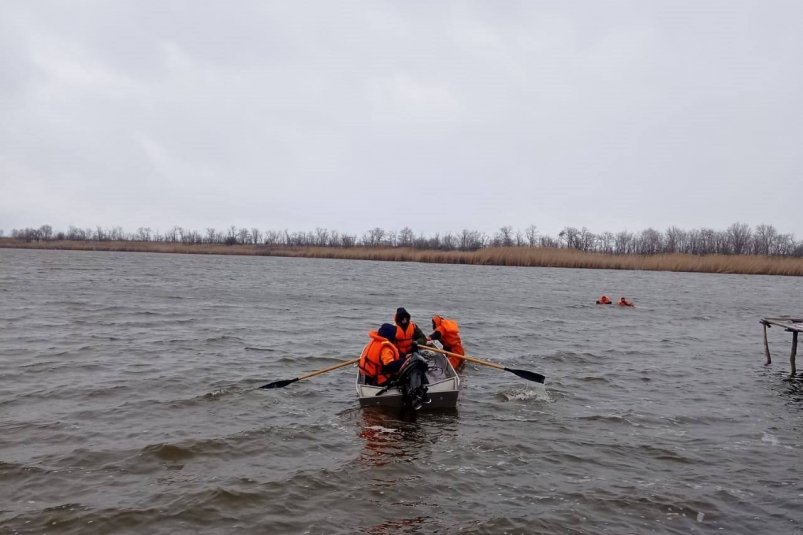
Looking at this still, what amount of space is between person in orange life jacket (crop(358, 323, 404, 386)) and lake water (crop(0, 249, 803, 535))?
630 mm

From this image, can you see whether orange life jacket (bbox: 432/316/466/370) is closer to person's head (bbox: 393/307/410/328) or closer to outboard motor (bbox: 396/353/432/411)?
person's head (bbox: 393/307/410/328)

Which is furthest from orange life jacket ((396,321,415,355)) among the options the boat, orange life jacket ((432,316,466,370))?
orange life jacket ((432,316,466,370))

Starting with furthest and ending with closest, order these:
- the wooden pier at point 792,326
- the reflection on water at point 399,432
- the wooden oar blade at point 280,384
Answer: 1. the wooden pier at point 792,326
2. the wooden oar blade at point 280,384
3. the reflection on water at point 399,432

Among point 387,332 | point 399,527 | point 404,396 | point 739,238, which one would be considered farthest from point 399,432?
point 739,238

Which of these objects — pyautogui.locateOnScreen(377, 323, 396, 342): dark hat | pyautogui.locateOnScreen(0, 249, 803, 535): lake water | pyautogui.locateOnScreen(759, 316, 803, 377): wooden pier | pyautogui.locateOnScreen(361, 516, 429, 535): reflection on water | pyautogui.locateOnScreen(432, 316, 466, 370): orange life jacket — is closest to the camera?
pyautogui.locateOnScreen(361, 516, 429, 535): reflection on water

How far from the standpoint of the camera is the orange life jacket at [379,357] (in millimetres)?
9703

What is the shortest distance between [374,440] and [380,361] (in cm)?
154

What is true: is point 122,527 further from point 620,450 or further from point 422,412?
point 620,450

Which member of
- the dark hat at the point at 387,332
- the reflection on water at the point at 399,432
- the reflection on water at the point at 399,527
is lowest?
the reflection on water at the point at 399,527

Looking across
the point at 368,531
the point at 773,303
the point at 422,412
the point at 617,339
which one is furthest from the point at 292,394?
the point at 773,303

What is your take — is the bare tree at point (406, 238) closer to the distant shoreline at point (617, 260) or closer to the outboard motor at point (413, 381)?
the distant shoreline at point (617, 260)

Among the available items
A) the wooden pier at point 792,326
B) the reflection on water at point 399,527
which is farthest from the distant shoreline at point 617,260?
the reflection on water at point 399,527

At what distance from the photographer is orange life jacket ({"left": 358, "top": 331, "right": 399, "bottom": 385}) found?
970cm

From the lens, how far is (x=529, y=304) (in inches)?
1193
